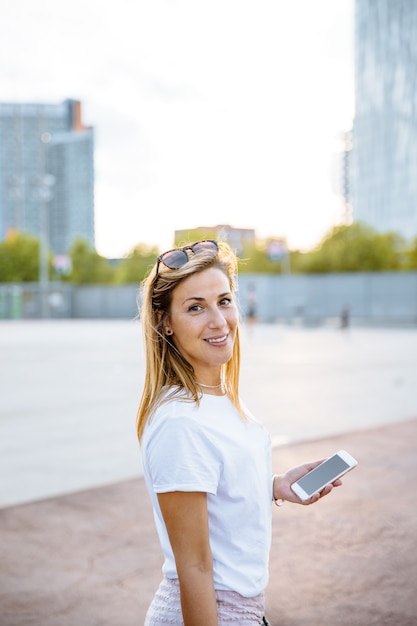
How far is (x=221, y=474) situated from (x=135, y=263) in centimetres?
8030

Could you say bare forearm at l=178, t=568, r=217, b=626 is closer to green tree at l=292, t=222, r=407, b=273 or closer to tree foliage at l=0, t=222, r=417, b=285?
tree foliage at l=0, t=222, r=417, b=285

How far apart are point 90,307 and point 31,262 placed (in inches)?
1225

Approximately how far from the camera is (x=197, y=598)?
185cm

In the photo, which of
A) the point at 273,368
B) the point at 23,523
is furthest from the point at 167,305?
the point at 273,368

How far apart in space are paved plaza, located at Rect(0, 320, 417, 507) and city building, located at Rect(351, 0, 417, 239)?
121502 mm

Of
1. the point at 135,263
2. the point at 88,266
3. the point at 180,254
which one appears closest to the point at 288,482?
the point at 180,254

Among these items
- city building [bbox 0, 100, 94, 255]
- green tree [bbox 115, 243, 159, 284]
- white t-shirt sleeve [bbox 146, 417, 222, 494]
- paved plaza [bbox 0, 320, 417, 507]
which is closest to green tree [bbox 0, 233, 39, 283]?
green tree [bbox 115, 243, 159, 284]

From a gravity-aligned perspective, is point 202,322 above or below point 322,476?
above

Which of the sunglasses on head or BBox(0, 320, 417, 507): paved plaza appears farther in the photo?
BBox(0, 320, 417, 507): paved plaza

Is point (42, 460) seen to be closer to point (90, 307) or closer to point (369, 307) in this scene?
point (369, 307)

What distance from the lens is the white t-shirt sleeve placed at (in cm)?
183

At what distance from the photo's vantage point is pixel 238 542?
1.98 metres

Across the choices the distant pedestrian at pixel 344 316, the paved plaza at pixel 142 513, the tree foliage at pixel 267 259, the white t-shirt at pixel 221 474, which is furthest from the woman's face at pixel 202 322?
the tree foliage at pixel 267 259

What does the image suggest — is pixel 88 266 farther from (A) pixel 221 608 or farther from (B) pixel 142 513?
(A) pixel 221 608
